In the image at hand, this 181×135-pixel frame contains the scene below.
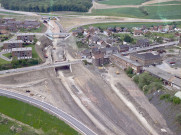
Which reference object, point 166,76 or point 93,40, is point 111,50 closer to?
point 93,40

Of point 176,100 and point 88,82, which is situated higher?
point 176,100

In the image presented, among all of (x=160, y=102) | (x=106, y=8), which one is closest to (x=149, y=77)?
(x=160, y=102)

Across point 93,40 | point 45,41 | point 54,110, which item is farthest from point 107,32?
point 54,110

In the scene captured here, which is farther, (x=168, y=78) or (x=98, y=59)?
(x=98, y=59)

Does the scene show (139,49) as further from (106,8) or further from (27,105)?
(106,8)

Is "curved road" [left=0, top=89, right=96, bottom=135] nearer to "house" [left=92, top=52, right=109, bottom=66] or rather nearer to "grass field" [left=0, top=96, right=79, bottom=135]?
"grass field" [left=0, top=96, right=79, bottom=135]

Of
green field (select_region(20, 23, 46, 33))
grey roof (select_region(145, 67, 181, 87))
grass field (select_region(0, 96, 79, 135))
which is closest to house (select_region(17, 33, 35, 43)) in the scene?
green field (select_region(20, 23, 46, 33))
